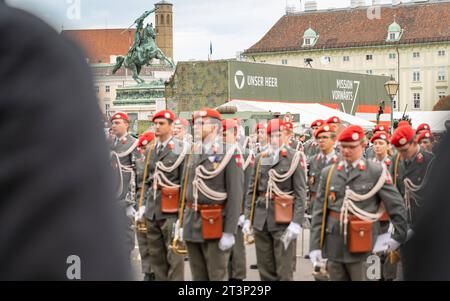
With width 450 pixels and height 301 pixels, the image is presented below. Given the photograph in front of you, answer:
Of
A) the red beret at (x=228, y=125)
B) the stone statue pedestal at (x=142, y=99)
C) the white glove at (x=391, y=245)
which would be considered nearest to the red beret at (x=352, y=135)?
the white glove at (x=391, y=245)

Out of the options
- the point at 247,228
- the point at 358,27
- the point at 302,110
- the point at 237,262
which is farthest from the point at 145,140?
the point at 358,27

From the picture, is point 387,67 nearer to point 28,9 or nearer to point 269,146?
point 269,146

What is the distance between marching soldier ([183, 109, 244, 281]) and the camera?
342 inches

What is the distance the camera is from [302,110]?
3478 cm

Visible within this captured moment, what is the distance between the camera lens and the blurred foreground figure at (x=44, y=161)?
76 cm

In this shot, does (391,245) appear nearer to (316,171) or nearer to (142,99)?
(316,171)

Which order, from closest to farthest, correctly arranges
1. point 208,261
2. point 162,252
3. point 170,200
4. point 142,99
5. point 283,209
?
point 208,261 → point 283,209 → point 170,200 → point 162,252 → point 142,99

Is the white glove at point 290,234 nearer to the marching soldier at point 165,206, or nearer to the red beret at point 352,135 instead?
the marching soldier at point 165,206

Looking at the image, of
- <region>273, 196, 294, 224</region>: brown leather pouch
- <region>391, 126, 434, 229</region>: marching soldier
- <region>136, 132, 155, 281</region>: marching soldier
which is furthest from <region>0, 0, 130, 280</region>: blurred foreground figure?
<region>391, 126, 434, 229</region>: marching soldier

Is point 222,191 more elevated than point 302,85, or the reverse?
point 302,85

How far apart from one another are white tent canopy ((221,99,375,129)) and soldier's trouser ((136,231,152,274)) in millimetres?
17698

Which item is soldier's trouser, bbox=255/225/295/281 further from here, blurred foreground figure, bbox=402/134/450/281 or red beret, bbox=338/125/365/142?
blurred foreground figure, bbox=402/134/450/281

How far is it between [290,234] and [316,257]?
6.29 feet

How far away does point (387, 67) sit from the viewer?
253 feet
